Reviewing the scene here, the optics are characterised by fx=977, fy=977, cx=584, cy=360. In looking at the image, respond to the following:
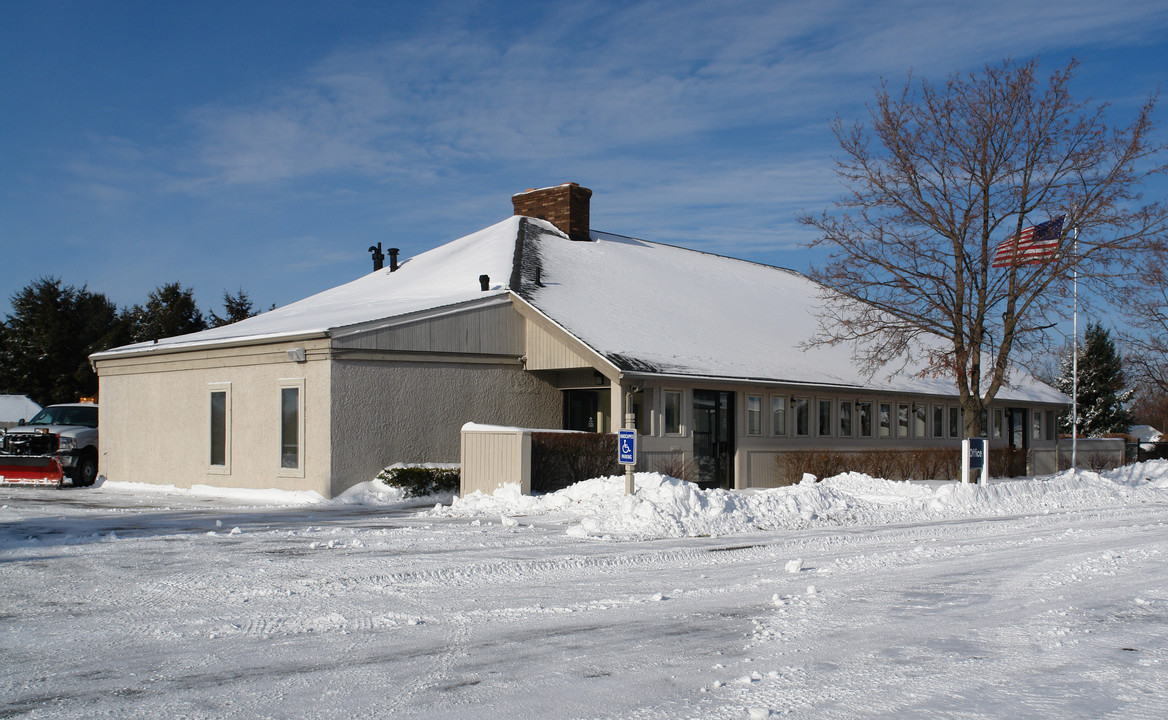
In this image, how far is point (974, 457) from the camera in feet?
71.7

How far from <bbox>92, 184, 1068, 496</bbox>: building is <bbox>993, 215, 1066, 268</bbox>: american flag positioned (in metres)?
5.19

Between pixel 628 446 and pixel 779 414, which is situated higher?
pixel 779 414

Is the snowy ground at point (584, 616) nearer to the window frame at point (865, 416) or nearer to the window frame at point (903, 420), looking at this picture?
the window frame at point (865, 416)

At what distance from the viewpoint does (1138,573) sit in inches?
421

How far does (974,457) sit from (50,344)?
165 feet

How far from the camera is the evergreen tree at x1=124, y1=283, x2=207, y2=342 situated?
51844 millimetres

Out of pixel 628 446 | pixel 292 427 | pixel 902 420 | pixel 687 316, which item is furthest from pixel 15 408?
pixel 628 446

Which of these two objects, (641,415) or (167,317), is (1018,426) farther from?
(167,317)

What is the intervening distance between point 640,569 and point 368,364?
10.5 meters

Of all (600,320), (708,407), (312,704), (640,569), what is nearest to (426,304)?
(600,320)

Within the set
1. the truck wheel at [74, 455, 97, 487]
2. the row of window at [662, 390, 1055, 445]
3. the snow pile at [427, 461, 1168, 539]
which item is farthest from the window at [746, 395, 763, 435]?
the truck wheel at [74, 455, 97, 487]

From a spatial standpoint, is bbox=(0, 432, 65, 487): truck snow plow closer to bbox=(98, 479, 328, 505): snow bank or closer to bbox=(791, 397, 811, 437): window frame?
bbox=(98, 479, 328, 505): snow bank

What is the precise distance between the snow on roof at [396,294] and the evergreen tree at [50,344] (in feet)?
104

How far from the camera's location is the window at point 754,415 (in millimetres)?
23281
